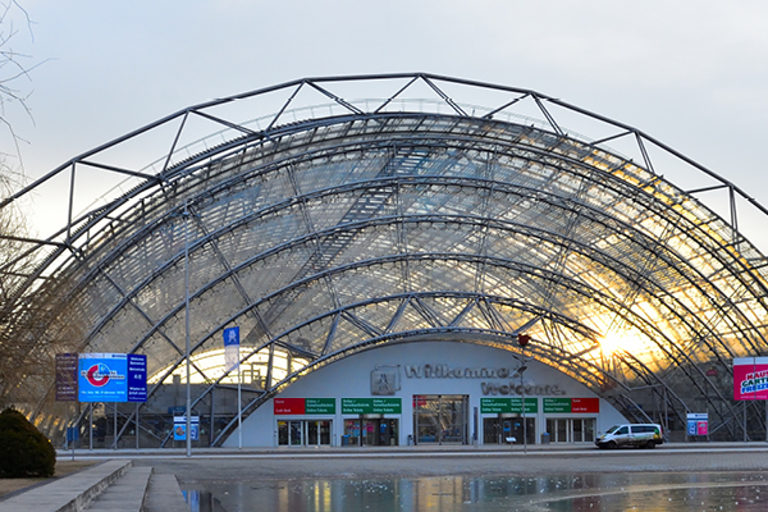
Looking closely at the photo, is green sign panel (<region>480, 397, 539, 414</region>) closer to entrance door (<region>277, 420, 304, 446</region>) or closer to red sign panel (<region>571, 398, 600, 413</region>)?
red sign panel (<region>571, 398, 600, 413</region>)

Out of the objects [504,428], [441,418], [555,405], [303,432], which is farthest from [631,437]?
[303,432]

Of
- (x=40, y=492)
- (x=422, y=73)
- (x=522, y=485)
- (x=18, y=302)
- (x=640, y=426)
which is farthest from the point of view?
(x=640, y=426)

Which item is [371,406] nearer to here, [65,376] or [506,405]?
[506,405]

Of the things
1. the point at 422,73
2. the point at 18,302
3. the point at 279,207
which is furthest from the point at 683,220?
the point at 18,302

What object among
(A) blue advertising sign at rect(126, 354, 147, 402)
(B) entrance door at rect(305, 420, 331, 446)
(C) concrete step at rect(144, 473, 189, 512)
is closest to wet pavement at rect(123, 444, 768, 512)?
(C) concrete step at rect(144, 473, 189, 512)

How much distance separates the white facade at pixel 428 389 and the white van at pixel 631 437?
6.79 meters

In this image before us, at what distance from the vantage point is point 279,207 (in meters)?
60.7

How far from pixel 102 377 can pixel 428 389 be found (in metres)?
23.1

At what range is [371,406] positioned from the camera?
68.2 meters

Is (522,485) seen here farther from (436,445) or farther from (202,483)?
(436,445)

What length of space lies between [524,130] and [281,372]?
20.8 m

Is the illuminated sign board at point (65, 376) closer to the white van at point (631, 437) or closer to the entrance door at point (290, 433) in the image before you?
the entrance door at point (290, 433)

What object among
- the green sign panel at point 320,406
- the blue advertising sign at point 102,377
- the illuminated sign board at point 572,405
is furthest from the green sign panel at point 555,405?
the blue advertising sign at point 102,377

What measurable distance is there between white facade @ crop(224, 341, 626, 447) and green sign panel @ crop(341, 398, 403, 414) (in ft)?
0.30
